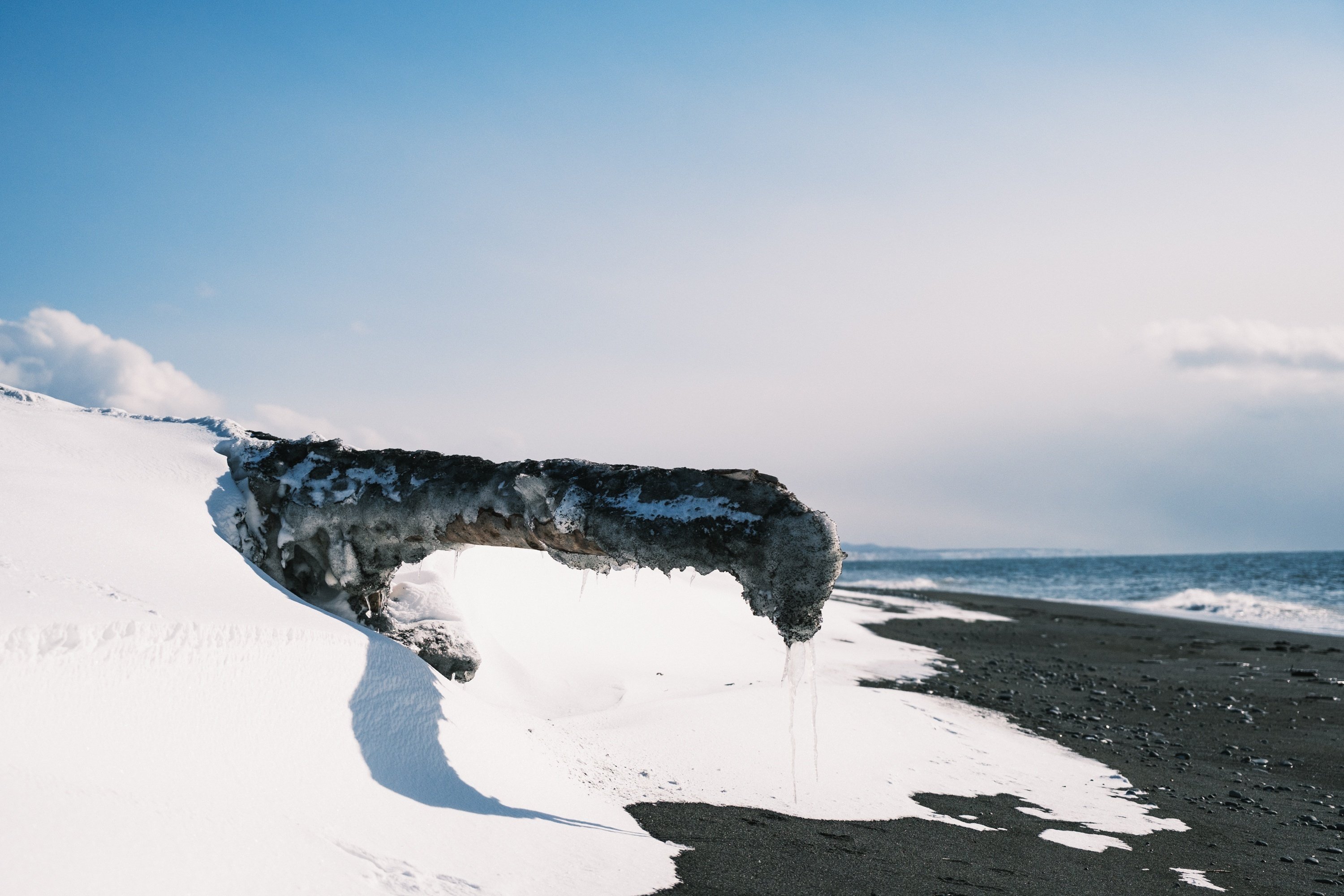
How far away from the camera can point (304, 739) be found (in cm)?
343

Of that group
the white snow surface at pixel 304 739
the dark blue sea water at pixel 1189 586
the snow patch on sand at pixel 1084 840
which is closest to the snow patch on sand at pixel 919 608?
the dark blue sea water at pixel 1189 586

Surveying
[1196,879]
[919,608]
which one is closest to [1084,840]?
[1196,879]

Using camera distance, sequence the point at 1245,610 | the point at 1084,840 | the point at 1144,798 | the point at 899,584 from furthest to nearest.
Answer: the point at 899,584
the point at 1245,610
the point at 1144,798
the point at 1084,840

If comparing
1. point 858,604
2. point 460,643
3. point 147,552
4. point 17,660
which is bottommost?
point 858,604

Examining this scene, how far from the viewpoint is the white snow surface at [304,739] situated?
256cm

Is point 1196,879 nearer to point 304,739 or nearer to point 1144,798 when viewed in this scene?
point 1144,798

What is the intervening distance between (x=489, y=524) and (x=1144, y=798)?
521cm

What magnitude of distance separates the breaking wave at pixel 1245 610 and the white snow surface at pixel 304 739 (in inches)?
753

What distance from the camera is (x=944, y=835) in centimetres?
443

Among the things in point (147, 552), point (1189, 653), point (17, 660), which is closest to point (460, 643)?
point (147, 552)

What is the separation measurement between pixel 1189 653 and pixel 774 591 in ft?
48.9

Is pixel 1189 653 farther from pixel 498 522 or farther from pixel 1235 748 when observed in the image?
pixel 498 522

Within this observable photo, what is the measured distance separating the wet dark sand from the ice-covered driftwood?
1.15 metres

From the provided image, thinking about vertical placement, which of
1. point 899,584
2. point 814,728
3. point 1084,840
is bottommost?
point 899,584
